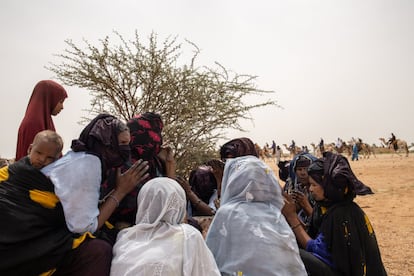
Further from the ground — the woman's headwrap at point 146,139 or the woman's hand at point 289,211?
the woman's headwrap at point 146,139

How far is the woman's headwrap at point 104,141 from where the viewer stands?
102 inches

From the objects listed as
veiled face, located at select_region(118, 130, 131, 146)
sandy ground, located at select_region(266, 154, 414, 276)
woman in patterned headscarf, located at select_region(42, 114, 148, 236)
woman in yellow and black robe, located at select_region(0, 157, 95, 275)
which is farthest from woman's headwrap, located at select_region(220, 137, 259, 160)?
sandy ground, located at select_region(266, 154, 414, 276)

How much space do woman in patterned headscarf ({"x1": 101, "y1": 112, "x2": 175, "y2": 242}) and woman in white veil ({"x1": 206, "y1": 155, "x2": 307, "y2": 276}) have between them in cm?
68

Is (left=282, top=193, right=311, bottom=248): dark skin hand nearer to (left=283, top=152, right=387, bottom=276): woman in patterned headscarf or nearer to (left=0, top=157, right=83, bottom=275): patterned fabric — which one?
(left=283, top=152, right=387, bottom=276): woman in patterned headscarf

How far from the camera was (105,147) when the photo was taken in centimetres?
266

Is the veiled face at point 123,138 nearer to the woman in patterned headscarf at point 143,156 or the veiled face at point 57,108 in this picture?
the woman in patterned headscarf at point 143,156

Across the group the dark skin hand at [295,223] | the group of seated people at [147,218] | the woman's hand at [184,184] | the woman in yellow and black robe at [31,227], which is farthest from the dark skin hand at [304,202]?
the woman in yellow and black robe at [31,227]

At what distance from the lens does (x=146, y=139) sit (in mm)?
3424

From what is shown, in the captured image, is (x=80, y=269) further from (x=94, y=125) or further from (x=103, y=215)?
(x=94, y=125)

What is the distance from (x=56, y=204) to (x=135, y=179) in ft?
1.94

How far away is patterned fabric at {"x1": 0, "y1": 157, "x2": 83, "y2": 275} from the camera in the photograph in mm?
2201

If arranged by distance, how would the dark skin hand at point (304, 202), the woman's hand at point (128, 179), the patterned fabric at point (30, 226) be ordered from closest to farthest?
the patterned fabric at point (30, 226) → the woman's hand at point (128, 179) → the dark skin hand at point (304, 202)

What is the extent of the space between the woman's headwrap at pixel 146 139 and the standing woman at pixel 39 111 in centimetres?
91

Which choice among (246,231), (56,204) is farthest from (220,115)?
(56,204)
